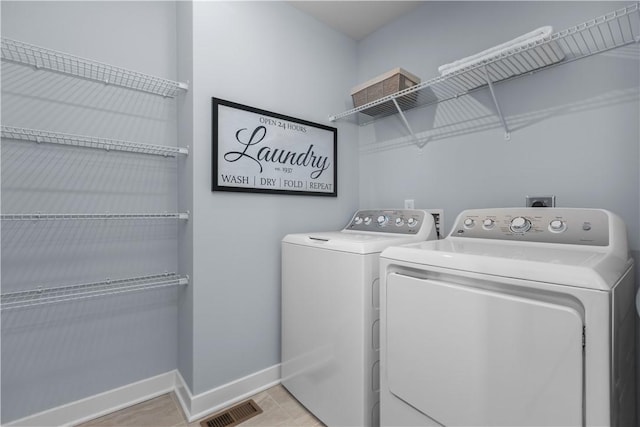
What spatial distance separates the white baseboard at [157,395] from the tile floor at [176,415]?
0.11 ft

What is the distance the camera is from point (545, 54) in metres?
1.37

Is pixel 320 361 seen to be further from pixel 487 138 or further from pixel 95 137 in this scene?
pixel 95 137

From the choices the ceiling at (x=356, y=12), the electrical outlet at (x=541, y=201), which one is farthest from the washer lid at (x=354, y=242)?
the ceiling at (x=356, y=12)

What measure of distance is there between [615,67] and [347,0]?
1549 millimetres

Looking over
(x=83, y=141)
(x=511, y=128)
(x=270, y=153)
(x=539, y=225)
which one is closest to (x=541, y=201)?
(x=539, y=225)

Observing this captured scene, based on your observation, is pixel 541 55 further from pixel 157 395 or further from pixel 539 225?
pixel 157 395

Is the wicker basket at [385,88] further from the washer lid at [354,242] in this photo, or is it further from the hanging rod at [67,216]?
the hanging rod at [67,216]

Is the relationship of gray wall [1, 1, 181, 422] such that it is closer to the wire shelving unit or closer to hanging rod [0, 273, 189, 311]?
hanging rod [0, 273, 189, 311]

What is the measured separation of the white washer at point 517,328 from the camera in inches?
30.3

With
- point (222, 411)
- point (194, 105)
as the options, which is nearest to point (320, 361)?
point (222, 411)

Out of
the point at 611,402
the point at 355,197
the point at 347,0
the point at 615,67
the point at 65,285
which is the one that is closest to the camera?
the point at 611,402

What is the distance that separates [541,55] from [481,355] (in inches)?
54.1

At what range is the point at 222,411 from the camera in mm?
1657

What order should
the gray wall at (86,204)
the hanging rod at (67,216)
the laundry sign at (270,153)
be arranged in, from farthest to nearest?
the laundry sign at (270,153)
the gray wall at (86,204)
the hanging rod at (67,216)
